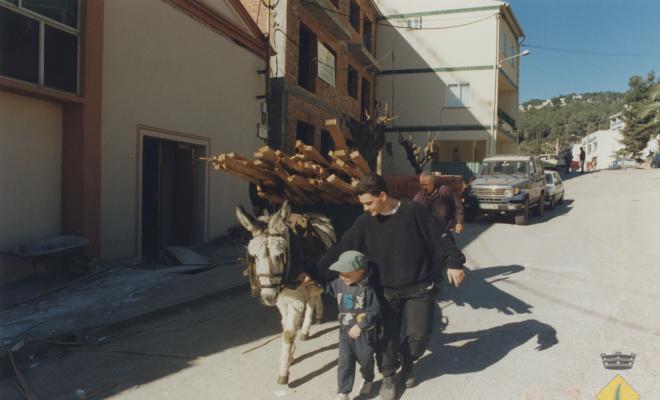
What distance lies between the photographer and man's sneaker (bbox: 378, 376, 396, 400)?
3.65m

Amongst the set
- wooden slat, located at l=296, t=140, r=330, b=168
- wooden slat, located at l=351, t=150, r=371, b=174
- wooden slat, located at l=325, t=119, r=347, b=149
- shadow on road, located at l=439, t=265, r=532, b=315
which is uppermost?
wooden slat, located at l=325, t=119, r=347, b=149

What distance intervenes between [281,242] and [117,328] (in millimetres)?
3120

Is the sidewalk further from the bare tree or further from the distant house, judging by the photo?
the distant house

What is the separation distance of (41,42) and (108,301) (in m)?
4.23

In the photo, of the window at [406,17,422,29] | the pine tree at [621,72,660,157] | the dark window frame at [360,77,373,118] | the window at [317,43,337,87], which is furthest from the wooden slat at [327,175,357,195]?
the pine tree at [621,72,660,157]

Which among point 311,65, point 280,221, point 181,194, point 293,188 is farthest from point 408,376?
point 311,65

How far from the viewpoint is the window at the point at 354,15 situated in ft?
67.0

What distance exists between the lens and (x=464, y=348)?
4801 mm

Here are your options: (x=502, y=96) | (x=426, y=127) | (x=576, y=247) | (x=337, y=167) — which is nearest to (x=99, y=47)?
(x=337, y=167)

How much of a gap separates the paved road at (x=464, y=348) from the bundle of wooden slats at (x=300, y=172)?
5.39 ft

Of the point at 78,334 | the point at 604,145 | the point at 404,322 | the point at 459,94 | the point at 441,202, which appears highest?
the point at 604,145

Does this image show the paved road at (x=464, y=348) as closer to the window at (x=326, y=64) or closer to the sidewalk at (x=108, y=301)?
the sidewalk at (x=108, y=301)

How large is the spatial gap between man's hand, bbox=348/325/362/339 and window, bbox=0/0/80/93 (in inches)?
254

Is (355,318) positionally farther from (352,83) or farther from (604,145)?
(604,145)
